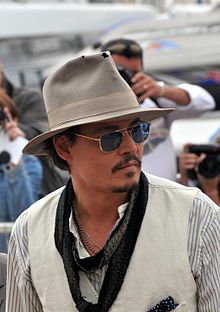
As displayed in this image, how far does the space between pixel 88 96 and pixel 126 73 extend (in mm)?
1427

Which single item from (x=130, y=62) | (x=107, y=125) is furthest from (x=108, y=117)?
(x=130, y=62)

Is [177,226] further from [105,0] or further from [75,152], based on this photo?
[105,0]

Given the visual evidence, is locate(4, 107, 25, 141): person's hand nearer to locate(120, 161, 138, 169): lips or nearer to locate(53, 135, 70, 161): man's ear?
locate(53, 135, 70, 161): man's ear

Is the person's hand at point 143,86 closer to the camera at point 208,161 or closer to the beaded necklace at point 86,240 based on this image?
the camera at point 208,161

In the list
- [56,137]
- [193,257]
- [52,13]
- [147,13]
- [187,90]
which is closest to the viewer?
[193,257]

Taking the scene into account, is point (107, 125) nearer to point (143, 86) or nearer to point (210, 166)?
point (143, 86)

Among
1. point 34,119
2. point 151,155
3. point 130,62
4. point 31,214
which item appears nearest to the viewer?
point 31,214

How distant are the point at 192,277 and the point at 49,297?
16.4 inches

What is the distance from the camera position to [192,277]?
7.59ft

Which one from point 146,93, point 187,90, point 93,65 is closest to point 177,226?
point 93,65

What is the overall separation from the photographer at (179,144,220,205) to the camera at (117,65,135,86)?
0.59 meters

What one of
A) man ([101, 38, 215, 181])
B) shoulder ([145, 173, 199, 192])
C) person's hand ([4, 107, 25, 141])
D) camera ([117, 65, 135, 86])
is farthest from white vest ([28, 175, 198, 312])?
person's hand ([4, 107, 25, 141])

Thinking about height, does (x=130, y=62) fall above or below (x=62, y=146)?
above

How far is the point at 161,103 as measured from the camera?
163 inches
